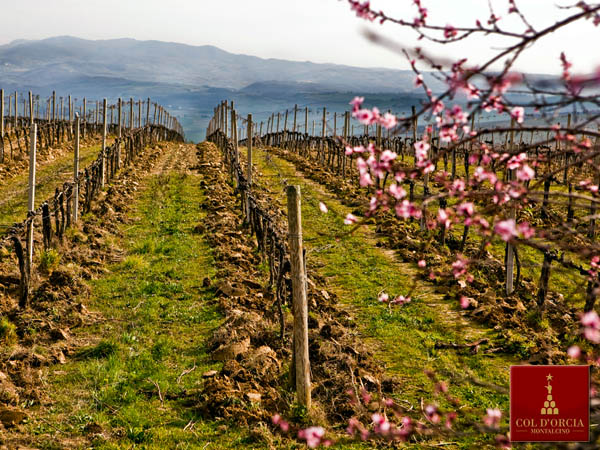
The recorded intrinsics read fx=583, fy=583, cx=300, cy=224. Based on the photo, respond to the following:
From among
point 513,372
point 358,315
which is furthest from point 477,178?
point 358,315

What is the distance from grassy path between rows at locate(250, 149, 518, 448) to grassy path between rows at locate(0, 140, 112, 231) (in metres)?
8.22

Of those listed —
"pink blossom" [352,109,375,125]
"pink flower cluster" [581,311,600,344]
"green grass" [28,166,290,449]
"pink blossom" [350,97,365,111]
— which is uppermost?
"pink blossom" [350,97,365,111]

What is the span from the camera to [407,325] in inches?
416

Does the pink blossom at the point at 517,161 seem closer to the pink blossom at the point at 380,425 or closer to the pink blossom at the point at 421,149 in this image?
the pink blossom at the point at 421,149

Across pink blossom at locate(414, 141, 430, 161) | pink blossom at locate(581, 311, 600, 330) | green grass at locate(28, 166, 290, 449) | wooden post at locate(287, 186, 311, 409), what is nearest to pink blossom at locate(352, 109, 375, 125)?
pink blossom at locate(414, 141, 430, 161)

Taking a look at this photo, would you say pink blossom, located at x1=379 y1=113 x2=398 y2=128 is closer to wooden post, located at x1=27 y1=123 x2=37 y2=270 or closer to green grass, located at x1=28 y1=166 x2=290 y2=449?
green grass, located at x1=28 y1=166 x2=290 y2=449

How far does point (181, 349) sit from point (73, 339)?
5.88 feet

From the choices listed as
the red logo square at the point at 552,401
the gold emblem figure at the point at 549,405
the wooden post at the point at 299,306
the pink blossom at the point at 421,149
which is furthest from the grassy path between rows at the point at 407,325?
the wooden post at the point at 299,306

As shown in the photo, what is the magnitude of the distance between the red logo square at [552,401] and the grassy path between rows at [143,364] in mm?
3065

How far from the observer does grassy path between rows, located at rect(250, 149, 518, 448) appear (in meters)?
8.10

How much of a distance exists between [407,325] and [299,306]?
4.12m

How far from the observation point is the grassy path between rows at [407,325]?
810cm

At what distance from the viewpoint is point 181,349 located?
9.13 metres

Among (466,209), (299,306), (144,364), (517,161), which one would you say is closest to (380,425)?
(466,209)
